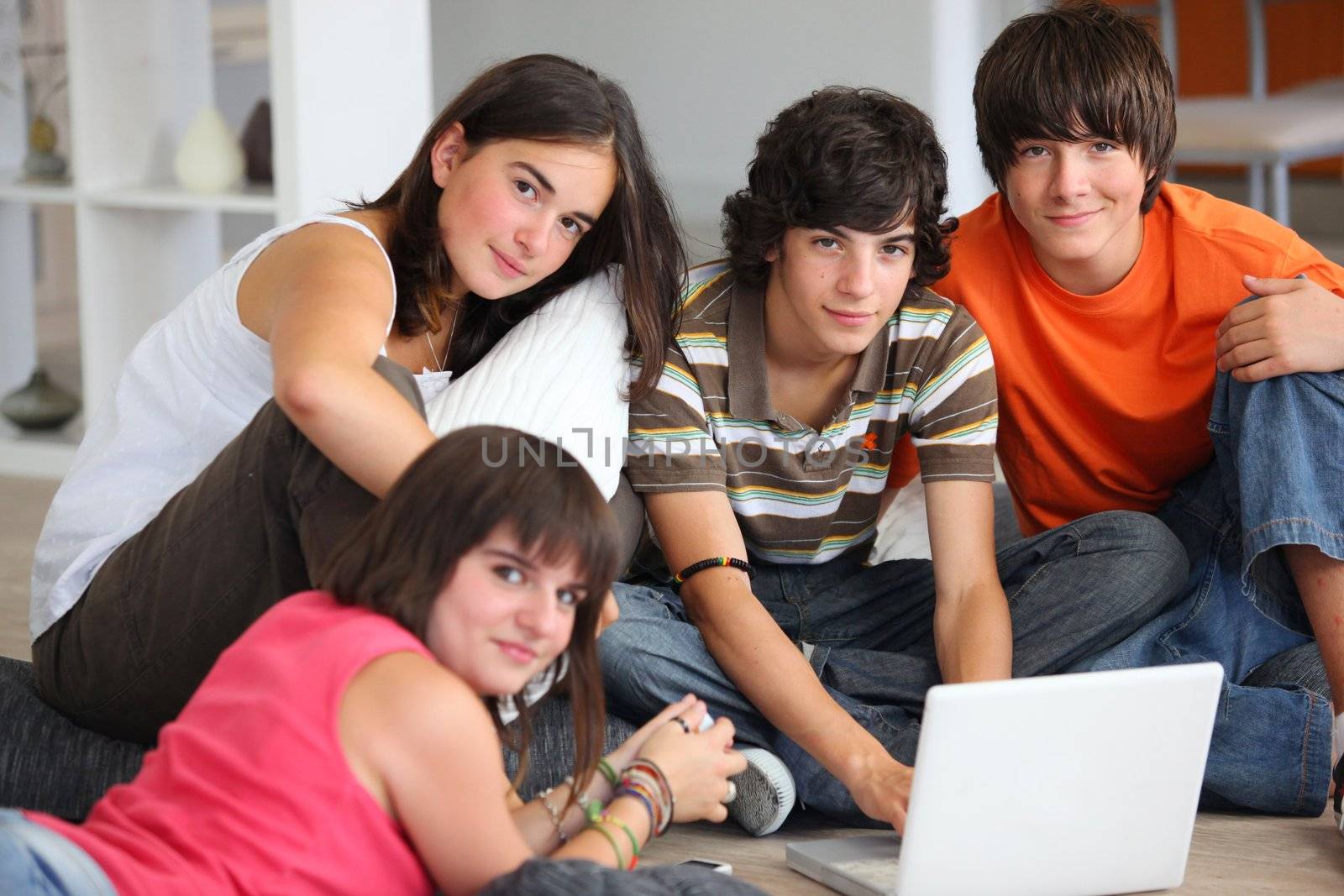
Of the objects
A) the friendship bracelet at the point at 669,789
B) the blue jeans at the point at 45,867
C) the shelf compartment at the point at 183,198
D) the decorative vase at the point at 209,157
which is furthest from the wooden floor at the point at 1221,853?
the decorative vase at the point at 209,157

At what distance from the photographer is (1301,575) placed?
1517mm

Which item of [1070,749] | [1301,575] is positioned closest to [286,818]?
[1070,749]

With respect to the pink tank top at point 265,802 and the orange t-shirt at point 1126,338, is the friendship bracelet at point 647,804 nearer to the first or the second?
the pink tank top at point 265,802

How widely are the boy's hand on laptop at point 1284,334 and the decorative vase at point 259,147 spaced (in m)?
2.09

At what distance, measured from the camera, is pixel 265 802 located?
39.2 inches

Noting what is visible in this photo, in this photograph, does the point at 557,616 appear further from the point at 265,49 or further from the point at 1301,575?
the point at 265,49

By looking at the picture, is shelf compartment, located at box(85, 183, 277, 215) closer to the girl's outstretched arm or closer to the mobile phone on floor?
the girl's outstretched arm

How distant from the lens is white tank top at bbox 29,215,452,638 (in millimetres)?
1439

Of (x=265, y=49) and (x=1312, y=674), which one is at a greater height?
(x=265, y=49)

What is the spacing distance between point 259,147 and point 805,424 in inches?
74.3

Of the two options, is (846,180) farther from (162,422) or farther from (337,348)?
(162,422)

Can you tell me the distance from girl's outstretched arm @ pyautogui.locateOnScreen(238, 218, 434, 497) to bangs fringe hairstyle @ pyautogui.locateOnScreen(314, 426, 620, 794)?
0.10m

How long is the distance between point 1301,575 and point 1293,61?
456 centimetres

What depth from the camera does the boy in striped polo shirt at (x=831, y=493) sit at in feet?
4.94
